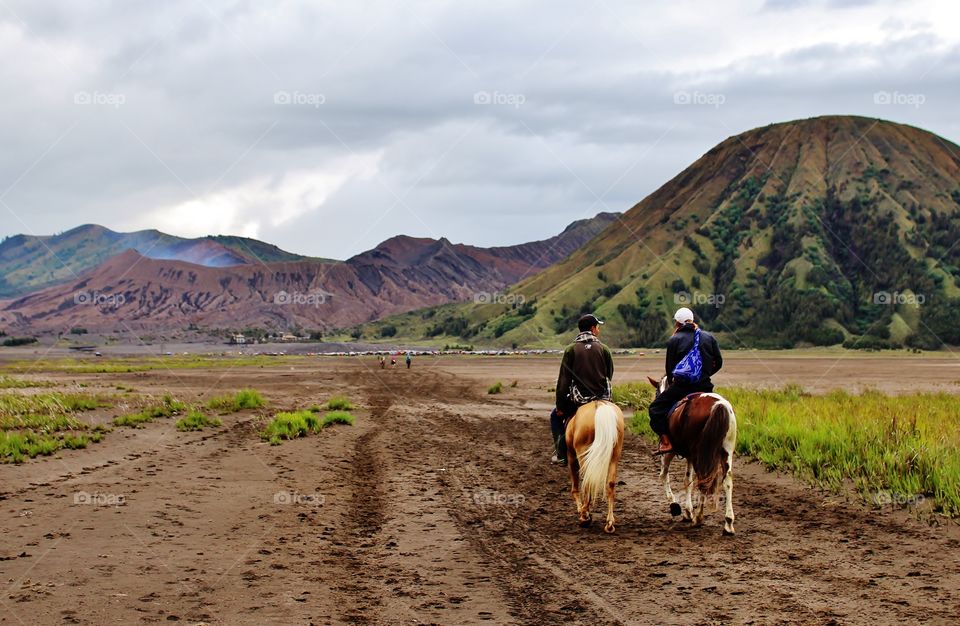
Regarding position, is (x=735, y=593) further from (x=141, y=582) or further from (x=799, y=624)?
(x=141, y=582)

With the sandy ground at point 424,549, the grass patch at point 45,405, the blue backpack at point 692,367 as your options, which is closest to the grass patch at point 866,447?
the sandy ground at point 424,549

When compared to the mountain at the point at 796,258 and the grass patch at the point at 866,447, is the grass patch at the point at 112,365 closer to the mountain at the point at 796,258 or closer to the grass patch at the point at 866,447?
the grass patch at the point at 866,447

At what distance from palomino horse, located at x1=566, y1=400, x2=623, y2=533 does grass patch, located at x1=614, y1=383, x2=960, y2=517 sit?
4.13 meters

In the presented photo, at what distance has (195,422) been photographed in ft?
76.2

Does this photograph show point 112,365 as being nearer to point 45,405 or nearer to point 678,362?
point 45,405

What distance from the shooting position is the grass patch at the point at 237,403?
28594mm

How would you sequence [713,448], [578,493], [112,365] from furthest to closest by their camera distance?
1. [112,365]
2. [578,493]
3. [713,448]

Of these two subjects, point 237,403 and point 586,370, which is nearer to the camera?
point 586,370

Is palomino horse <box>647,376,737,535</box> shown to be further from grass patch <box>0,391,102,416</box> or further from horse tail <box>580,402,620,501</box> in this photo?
grass patch <box>0,391,102,416</box>

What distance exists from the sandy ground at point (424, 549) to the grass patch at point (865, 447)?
1.85 feet

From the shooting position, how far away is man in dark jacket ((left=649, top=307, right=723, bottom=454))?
10984 mm

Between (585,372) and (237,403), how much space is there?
821 inches

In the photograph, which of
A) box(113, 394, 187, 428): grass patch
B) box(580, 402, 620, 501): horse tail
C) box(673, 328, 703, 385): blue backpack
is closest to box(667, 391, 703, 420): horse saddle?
box(673, 328, 703, 385): blue backpack

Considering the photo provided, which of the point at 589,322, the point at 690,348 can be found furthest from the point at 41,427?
the point at 690,348
